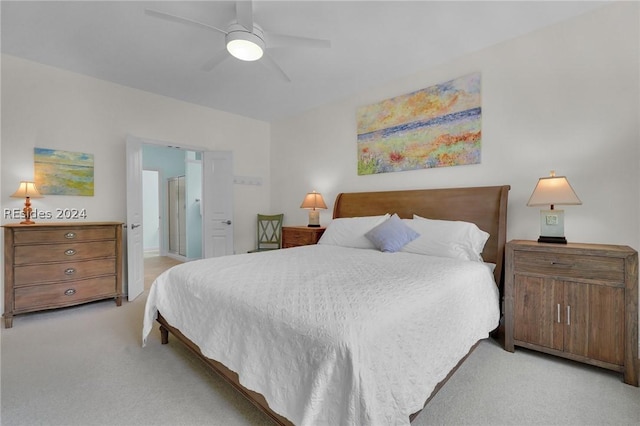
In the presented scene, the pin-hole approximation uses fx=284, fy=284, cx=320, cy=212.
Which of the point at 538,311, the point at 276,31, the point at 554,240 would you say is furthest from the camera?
the point at 276,31

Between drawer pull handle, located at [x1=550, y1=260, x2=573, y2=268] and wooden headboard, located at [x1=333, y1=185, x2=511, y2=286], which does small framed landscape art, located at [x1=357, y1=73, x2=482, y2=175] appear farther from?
drawer pull handle, located at [x1=550, y1=260, x2=573, y2=268]

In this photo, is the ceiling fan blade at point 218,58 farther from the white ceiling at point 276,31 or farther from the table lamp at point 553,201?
the table lamp at point 553,201

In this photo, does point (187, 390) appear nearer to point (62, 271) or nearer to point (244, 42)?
point (62, 271)

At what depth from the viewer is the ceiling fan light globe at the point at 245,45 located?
2.20 metres

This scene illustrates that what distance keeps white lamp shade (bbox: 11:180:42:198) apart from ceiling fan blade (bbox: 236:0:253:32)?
274 centimetres

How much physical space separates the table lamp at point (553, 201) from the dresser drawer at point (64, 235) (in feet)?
13.9

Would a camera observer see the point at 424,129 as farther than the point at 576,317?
Yes

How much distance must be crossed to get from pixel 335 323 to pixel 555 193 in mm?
2091

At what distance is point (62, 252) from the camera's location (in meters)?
2.96

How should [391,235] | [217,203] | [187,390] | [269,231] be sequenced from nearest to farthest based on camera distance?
[187,390]
[391,235]
[217,203]
[269,231]

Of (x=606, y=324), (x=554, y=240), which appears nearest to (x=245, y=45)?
(x=554, y=240)

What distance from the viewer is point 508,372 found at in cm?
192

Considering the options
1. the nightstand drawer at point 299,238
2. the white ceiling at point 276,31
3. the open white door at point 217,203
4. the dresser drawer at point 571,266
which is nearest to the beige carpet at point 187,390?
the dresser drawer at point 571,266

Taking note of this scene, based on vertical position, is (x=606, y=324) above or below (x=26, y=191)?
below
